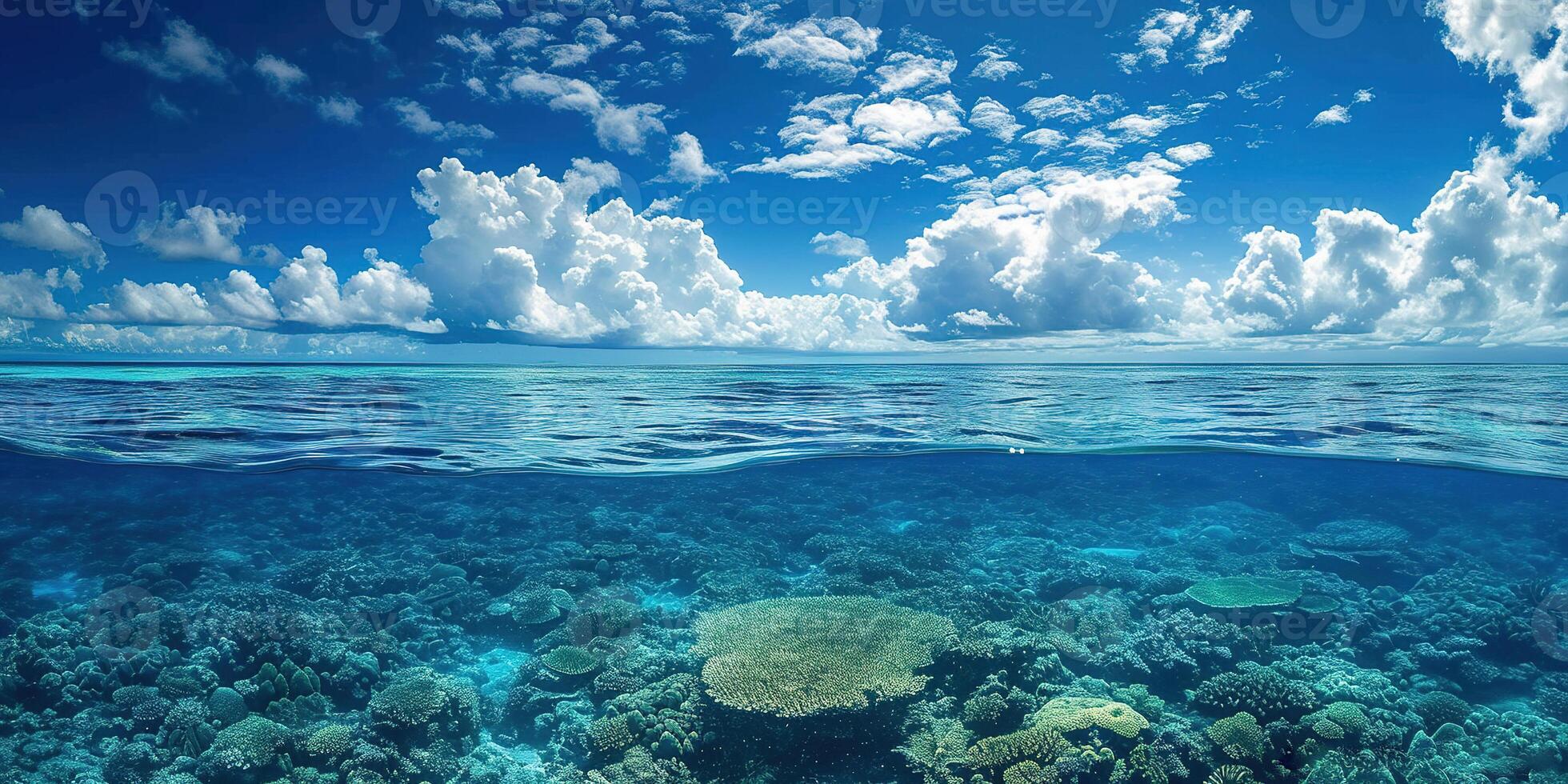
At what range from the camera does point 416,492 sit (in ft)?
60.3

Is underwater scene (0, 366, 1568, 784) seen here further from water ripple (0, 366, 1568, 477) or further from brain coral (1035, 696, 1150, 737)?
water ripple (0, 366, 1568, 477)

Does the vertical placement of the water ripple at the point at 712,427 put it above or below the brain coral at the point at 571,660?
above

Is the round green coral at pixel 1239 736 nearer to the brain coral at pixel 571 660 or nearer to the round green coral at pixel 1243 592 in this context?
the round green coral at pixel 1243 592

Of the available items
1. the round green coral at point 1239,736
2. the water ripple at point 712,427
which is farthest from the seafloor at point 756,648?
the water ripple at point 712,427

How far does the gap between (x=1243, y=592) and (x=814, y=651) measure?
8191 millimetres

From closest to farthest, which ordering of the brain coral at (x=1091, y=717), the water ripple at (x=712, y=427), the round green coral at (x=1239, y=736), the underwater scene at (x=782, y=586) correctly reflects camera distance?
the round green coral at (x=1239, y=736) → the brain coral at (x=1091, y=717) → the underwater scene at (x=782, y=586) → the water ripple at (x=712, y=427)

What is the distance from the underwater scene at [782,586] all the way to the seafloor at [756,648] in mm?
55

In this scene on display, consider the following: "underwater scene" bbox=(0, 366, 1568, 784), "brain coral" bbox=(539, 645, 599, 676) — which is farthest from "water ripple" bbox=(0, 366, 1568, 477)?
"brain coral" bbox=(539, 645, 599, 676)

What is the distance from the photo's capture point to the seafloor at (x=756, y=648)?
690cm

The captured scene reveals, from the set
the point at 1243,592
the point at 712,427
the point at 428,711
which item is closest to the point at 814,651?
the point at 428,711

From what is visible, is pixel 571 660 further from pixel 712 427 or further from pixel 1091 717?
pixel 712 427

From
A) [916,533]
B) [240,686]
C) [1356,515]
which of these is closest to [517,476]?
[240,686]

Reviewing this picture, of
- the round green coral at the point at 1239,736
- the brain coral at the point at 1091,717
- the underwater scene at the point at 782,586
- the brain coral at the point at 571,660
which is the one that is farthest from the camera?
the brain coral at the point at 571,660

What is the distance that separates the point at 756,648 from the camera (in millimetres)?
8352
